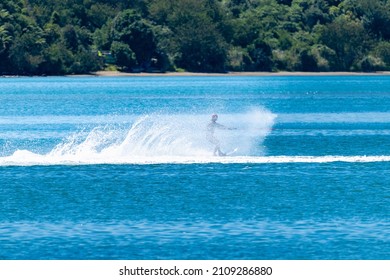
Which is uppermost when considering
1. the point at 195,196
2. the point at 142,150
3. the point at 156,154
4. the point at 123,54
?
the point at 123,54

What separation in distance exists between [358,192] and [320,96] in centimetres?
9194

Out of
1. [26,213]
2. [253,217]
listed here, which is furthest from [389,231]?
[26,213]

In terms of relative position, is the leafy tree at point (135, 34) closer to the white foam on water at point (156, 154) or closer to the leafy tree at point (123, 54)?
the leafy tree at point (123, 54)

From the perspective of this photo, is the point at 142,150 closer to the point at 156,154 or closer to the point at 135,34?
the point at 156,154

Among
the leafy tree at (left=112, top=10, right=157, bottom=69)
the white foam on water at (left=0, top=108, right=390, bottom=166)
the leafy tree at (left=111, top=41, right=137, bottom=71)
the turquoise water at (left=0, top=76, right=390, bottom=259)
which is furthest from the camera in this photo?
the leafy tree at (left=112, top=10, right=157, bottom=69)

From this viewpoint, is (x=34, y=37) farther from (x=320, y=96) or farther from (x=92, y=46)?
(x=320, y=96)

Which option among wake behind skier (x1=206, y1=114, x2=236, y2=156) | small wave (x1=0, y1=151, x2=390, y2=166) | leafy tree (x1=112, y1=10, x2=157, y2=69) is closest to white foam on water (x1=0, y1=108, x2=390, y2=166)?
small wave (x1=0, y1=151, x2=390, y2=166)

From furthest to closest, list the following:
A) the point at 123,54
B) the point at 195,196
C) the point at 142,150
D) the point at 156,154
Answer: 1. the point at 123,54
2. the point at 142,150
3. the point at 156,154
4. the point at 195,196

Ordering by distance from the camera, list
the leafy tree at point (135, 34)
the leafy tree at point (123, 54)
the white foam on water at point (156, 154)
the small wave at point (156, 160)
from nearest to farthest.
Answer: the small wave at point (156, 160) < the white foam on water at point (156, 154) < the leafy tree at point (123, 54) < the leafy tree at point (135, 34)

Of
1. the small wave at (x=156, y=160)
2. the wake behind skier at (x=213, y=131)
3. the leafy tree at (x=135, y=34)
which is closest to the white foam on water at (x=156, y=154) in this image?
the small wave at (x=156, y=160)

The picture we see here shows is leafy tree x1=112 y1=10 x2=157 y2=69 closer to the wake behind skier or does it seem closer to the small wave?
the wake behind skier

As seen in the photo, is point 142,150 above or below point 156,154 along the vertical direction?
above

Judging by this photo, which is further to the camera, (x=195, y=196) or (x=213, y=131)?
(x=213, y=131)

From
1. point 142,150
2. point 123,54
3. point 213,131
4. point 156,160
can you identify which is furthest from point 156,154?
point 123,54
